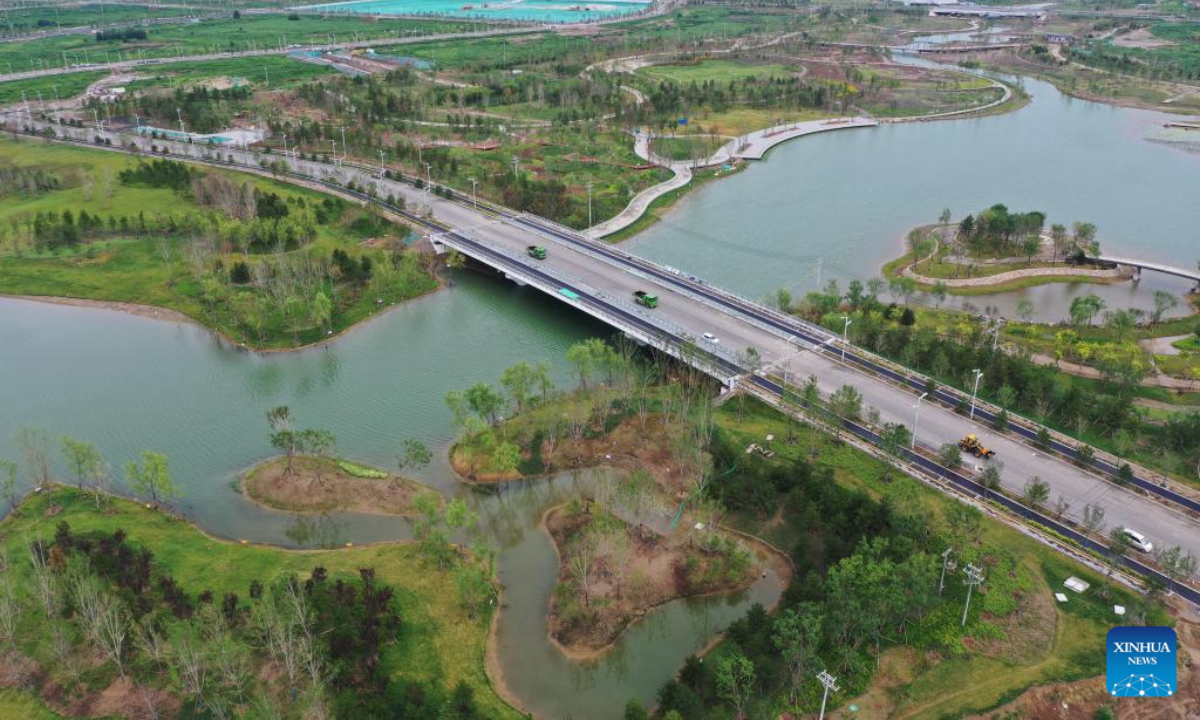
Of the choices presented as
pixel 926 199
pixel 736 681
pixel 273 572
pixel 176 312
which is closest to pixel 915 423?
pixel 736 681

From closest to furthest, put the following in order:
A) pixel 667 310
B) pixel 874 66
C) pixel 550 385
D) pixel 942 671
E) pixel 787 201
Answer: pixel 942 671 → pixel 550 385 → pixel 667 310 → pixel 787 201 → pixel 874 66

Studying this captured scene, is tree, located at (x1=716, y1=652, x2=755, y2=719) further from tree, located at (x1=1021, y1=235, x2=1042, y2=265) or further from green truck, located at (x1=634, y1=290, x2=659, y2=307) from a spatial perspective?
tree, located at (x1=1021, y1=235, x2=1042, y2=265)

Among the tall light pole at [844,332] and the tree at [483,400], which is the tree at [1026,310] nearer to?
the tall light pole at [844,332]

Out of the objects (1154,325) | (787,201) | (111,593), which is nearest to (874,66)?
(787,201)

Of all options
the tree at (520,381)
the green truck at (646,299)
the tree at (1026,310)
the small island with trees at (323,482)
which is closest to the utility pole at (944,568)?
the tree at (520,381)

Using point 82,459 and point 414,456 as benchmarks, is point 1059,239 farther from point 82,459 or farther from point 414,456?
point 82,459

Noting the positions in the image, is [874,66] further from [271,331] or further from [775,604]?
[775,604]
